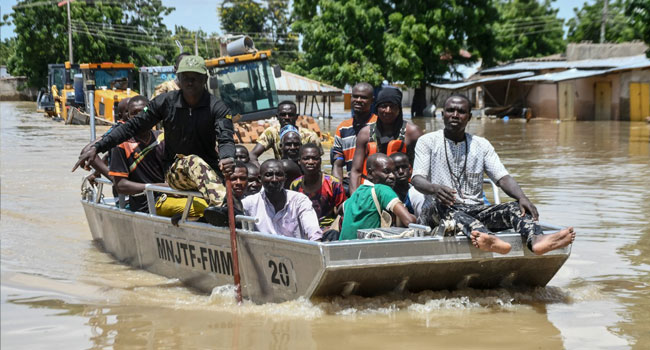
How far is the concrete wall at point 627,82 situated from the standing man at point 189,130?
98.2 feet

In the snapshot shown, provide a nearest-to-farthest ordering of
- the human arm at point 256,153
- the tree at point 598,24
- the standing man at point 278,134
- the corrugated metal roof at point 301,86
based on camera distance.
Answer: the human arm at point 256,153 < the standing man at point 278,134 < the corrugated metal roof at point 301,86 < the tree at point 598,24

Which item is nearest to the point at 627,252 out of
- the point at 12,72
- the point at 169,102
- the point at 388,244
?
the point at 388,244

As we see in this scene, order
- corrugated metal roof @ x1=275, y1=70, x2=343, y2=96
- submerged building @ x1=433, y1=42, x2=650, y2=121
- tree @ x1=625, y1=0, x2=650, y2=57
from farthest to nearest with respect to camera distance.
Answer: corrugated metal roof @ x1=275, y1=70, x2=343, y2=96 → submerged building @ x1=433, y1=42, x2=650, y2=121 → tree @ x1=625, y1=0, x2=650, y2=57

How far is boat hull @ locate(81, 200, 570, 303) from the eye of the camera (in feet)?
18.1

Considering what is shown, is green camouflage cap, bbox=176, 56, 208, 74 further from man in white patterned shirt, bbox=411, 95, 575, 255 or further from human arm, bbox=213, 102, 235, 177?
man in white patterned shirt, bbox=411, 95, 575, 255

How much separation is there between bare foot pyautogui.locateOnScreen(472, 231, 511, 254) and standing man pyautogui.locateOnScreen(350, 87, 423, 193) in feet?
5.79

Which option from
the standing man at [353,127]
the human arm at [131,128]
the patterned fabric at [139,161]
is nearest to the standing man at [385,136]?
the standing man at [353,127]

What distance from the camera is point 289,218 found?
6.25 metres

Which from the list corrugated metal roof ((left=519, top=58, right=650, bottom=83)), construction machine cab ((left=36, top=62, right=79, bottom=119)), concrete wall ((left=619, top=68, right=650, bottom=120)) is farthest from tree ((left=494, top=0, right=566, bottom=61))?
construction machine cab ((left=36, top=62, right=79, bottom=119))

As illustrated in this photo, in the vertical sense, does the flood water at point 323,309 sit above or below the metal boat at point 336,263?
below

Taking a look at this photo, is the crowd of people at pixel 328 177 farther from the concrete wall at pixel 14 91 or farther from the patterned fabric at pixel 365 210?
the concrete wall at pixel 14 91

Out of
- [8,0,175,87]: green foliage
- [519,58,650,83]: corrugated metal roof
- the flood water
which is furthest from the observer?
[8,0,175,87]: green foliage

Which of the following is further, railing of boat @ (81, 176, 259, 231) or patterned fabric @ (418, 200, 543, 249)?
railing of boat @ (81, 176, 259, 231)

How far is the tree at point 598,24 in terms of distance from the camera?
4766 centimetres
